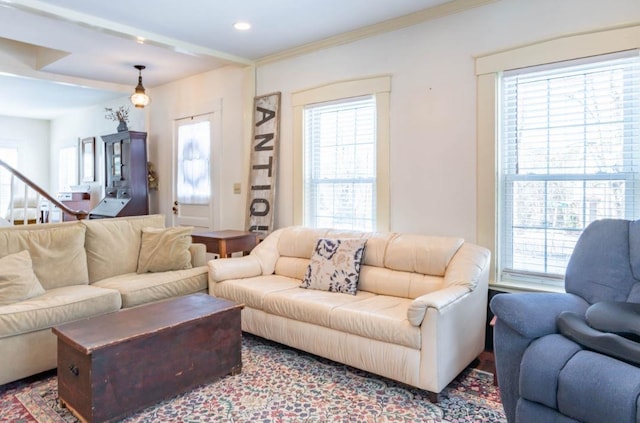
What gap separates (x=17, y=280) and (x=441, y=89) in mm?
3350

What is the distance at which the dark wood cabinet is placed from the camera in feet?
19.1

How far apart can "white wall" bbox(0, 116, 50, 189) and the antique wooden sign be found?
21.8 ft

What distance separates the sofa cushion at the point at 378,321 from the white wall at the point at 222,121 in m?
2.47

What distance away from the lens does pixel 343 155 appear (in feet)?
13.4

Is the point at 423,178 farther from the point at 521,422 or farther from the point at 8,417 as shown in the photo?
the point at 8,417

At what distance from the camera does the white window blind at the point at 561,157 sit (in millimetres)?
2645

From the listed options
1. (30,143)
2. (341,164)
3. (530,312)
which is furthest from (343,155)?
(30,143)

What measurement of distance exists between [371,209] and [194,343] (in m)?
2.03

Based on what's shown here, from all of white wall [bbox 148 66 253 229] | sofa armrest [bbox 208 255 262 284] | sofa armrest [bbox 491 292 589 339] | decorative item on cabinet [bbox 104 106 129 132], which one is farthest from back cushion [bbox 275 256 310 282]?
decorative item on cabinet [bbox 104 106 129 132]

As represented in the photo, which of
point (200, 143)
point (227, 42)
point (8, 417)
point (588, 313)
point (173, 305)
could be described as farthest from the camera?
point (200, 143)

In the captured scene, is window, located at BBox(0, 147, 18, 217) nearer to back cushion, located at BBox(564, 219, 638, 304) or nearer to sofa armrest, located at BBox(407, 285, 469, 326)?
sofa armrest, located at BBox(407, 285, 469, 326)

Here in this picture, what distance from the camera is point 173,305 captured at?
2.74 meters

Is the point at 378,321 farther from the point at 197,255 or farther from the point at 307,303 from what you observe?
the point at 197,255

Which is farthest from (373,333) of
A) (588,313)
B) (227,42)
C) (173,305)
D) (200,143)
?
(200,143)
